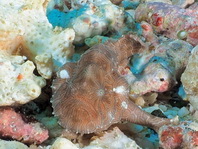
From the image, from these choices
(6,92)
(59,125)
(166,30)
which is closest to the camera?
(6,92)

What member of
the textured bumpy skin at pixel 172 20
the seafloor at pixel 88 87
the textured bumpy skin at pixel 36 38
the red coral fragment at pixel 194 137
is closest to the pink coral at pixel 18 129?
the seafloor at pixel 88 87

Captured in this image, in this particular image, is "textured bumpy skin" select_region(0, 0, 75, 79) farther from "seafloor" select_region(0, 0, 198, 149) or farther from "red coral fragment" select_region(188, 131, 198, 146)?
"red coral fragment" select_region(188, 131, 198, 146)

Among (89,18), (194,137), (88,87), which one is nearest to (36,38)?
(88,87)

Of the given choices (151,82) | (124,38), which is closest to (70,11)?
(124,38)

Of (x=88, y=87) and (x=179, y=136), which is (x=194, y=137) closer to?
(x=179, y=136)

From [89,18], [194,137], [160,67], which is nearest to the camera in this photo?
[194,137]

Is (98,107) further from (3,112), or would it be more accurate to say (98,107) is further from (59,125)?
(3,112)
